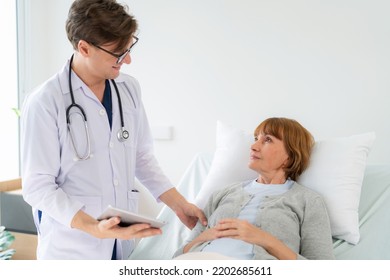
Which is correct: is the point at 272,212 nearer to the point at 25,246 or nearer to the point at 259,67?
the point at 259,67

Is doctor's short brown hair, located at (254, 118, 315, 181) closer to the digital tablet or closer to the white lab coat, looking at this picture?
the white lab coat

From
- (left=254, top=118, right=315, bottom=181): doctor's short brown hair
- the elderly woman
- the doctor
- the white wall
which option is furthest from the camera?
the white wall

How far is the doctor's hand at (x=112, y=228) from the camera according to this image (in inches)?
53.6

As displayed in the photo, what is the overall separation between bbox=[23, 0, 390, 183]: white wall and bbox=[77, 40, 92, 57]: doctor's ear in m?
1.27

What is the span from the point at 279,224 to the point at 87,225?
652mm

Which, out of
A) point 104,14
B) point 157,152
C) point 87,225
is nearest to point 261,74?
point 157,152

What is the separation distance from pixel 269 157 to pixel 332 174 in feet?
0.84

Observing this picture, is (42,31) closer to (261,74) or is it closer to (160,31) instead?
(160,31)

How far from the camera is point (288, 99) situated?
255 cm

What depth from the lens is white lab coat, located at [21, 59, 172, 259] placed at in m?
1.49

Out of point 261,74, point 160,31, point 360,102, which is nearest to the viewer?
point 360,102

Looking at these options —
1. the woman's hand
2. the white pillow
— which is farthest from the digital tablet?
the white pillow

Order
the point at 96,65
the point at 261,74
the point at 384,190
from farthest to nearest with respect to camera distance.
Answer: the point at 261,74
the point at 384,190
the point at 96,65

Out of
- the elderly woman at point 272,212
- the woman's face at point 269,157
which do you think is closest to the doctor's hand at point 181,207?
the elderly woman at point 272,212
